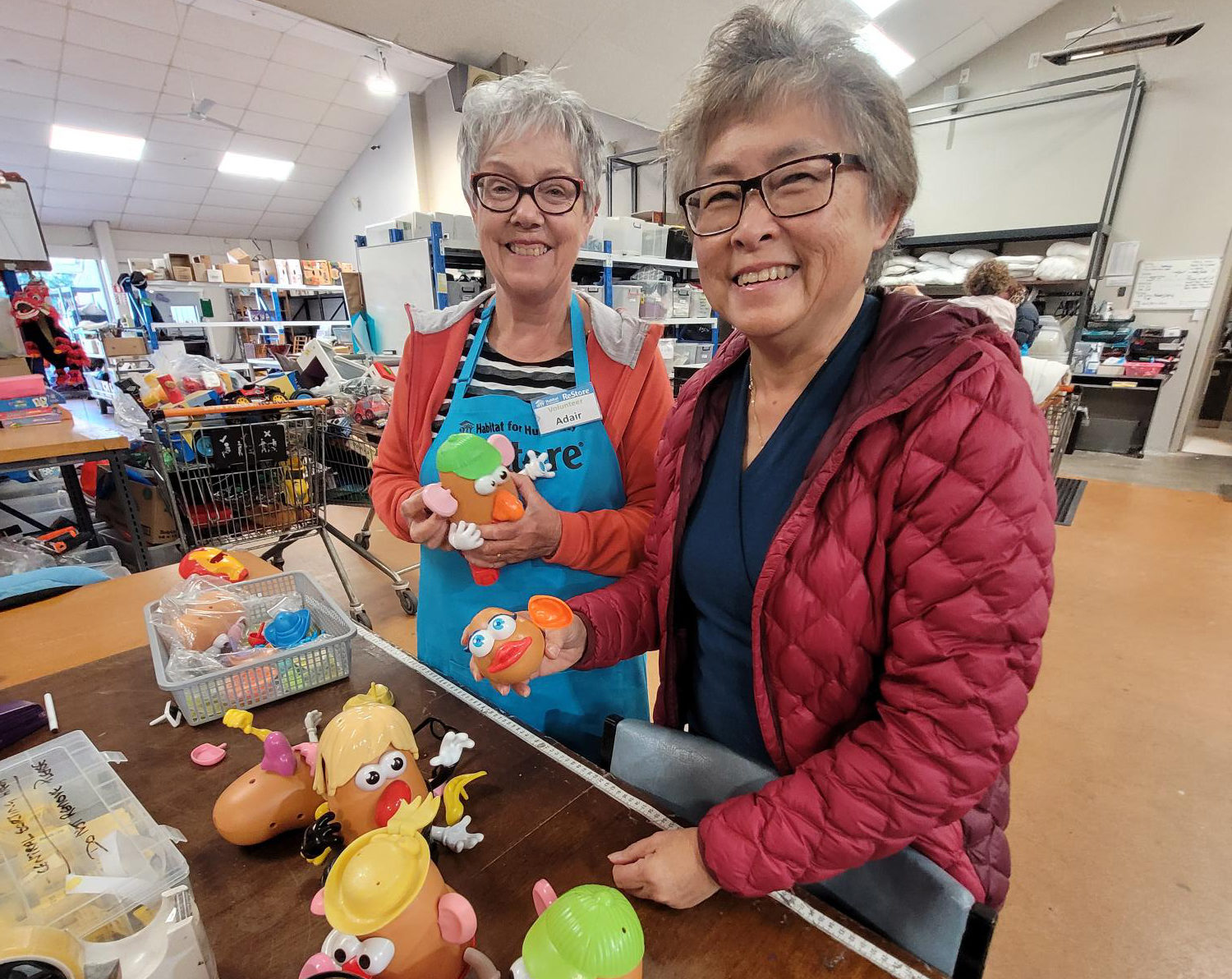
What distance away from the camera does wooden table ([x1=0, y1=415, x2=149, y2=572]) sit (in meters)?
2.38

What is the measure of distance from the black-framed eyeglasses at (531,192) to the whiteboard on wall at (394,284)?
2.40 metres

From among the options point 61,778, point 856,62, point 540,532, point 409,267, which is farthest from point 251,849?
point 409,267

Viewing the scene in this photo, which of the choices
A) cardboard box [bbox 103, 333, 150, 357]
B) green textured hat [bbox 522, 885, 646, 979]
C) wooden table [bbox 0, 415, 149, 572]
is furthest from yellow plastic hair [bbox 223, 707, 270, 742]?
cardboard box [bbox 103, 333, 150, 357]

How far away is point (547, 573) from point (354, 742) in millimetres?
562

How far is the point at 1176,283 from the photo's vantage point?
249 inches

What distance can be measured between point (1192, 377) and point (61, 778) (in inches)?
359

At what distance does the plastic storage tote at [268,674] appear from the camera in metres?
0.99

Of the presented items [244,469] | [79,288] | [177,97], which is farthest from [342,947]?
[79,288]

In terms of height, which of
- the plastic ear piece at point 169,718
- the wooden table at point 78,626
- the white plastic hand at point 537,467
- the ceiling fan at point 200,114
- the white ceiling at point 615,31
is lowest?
the wooden table at point 78,626

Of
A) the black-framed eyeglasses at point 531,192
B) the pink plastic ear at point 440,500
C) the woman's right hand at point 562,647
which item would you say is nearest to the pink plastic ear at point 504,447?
the pink plastic ear at point 440,500

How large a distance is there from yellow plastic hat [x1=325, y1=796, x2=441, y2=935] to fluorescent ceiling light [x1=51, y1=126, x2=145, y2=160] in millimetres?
10477

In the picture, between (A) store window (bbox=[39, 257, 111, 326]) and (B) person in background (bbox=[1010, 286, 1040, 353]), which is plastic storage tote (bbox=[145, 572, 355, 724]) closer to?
(B) person in background (bbox=[1010, 286, 1040, 353])

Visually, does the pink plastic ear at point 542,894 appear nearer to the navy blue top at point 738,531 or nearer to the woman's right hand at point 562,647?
the woman's right hand at point 562,647

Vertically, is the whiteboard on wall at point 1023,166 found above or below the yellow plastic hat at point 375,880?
above
